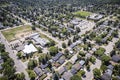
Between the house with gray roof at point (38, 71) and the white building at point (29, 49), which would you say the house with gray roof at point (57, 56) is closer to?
the house with gray roof at point (38, 71)

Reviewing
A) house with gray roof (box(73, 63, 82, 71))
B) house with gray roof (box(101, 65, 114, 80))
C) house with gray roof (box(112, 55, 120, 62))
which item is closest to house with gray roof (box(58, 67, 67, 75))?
house with gray roof (box(73, 63, 82, 71))

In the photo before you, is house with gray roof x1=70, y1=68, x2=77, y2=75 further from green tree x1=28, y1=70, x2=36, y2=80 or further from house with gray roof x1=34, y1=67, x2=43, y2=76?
green tree x1=28, y1=70, x2=36, y2=80

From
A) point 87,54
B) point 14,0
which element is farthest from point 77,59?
point 14,0

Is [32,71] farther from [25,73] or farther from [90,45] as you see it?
[90,45]

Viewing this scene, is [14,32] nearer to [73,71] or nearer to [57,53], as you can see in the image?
[57,53]

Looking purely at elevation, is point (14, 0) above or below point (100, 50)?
above

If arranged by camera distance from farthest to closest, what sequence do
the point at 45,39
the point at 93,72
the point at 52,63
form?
1. the point at 45,39
2. the point at 52,63
3. the point at 93,72

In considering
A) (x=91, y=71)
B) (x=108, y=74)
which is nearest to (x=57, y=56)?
(x=91, y=71)

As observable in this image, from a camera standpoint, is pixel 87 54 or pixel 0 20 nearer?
pixel 87 54
